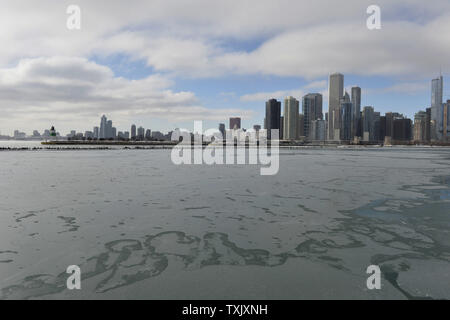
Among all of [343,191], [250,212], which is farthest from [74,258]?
[343,191]

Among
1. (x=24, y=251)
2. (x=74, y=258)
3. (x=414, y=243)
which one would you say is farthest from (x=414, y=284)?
(x=24, y=251)

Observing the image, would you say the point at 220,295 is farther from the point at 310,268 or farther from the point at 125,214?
the point at 125,214

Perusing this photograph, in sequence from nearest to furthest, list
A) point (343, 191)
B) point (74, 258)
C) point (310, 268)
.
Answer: point (310, 268) → point (74, 258) → point (343, 191)

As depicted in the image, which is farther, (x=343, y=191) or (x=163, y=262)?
(x=343, y=191)

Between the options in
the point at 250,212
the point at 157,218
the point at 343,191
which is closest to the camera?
the point at 157,218

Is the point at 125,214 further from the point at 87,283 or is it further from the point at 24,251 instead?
the point at 87,283
